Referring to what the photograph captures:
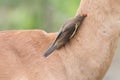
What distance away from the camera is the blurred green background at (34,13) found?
307 inches

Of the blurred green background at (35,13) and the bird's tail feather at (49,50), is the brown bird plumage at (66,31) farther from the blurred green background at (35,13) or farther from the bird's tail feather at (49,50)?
the blurred green background at (35,13)

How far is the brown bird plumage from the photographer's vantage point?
9.98ft

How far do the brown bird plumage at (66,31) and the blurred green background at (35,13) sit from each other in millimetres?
4414

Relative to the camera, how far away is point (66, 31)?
304 centimetres

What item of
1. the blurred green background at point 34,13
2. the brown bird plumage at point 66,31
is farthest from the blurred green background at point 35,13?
the brown bird plumage at point 66,31

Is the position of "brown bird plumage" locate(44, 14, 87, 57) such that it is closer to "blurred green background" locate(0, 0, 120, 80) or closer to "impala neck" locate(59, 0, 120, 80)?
"impala neck" locate(59, 0, 120, 80)

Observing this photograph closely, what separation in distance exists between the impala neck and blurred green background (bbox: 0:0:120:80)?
444 centimetres

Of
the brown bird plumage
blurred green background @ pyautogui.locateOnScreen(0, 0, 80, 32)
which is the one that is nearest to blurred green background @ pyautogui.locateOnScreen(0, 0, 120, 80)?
blurred green background @ pyautogui.locateOnScreen(0, 0, 80, 32)

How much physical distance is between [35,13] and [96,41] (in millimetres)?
5440

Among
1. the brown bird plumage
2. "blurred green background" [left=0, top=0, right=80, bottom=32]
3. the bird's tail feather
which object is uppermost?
the brown bird plumage

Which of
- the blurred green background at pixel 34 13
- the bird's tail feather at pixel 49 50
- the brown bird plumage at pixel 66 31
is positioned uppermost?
the brown bird plumage at pixel 66 31

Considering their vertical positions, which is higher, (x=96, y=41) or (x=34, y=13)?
(x=96, y=41)

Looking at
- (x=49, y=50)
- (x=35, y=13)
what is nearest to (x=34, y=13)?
(x=35, y=13)

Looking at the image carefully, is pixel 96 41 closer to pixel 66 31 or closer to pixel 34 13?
pixel 66 31
